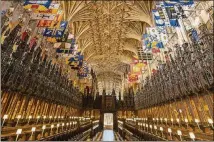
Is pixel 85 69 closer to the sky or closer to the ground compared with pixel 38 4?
closer to the ground

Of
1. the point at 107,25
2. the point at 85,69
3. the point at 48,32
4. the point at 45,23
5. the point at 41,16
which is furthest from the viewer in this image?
the point at 107,25

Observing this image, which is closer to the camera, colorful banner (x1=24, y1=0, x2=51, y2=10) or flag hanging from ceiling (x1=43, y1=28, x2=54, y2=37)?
colorful banner (x1=24, y1=0, x2=51, y2=10)

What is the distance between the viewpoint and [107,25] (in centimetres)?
2169

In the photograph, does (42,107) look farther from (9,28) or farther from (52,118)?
(9,28)

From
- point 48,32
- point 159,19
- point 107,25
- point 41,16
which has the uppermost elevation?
point 107,25

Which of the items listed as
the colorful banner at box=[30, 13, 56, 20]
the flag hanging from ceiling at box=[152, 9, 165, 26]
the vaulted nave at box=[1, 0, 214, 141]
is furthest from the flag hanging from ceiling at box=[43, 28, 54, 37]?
the flag hanging from ceiling at box=[152, 9, 165, 26]

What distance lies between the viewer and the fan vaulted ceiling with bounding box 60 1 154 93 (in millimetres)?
17766

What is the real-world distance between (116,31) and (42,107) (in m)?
15.8

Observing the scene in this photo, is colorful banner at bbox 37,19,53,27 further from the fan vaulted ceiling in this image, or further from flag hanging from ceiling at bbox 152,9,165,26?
the fan vaulted ceiling

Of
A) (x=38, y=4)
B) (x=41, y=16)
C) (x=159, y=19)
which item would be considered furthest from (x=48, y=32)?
(x=159, y=19)

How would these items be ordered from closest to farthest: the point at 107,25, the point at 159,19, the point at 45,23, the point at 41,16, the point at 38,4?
the point at 38,4 < the point at 41,16 < the point at 45,23 < the point at 159,19 < the point at 107,25

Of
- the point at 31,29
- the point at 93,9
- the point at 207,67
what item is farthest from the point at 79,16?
the point at 207,67

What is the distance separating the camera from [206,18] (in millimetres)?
8484

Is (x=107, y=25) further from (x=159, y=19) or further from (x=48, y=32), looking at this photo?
(x=48, y=32)
